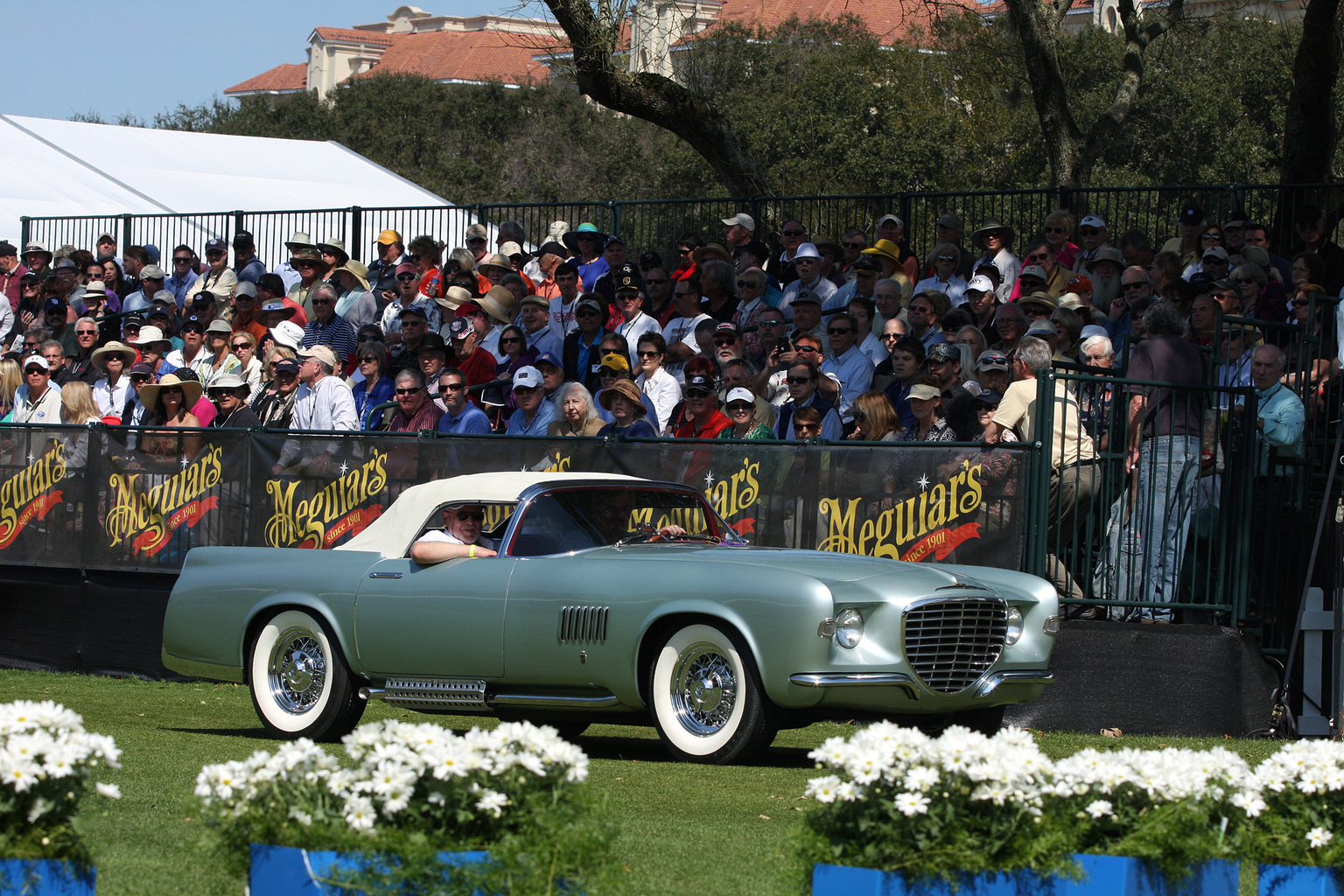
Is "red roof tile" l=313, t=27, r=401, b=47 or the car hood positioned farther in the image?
"red roof tile" l=313, t=27, r=401, b=47

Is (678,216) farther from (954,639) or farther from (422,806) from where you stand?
(422,806)

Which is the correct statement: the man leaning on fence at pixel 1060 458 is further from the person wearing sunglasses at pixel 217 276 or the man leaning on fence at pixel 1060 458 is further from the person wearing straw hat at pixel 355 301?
the person wearing sunglasses at pixel 217 276

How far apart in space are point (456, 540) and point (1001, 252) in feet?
24.4

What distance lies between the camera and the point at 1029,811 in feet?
13.2

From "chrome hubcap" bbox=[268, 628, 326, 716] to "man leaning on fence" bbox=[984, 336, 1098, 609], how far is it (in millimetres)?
4318

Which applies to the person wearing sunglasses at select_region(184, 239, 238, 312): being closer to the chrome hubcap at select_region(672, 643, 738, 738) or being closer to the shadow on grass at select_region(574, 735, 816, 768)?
the shadow on grass at select_region(574, 735, 816, 768)

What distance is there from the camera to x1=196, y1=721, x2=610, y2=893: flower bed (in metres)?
3.97

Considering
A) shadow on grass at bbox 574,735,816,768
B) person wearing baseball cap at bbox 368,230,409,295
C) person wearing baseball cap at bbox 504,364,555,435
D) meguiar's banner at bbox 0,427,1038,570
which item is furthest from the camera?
person wearing baseball cap at bbox 368,230,409,295

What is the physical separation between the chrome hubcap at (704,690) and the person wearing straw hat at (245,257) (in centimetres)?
1327

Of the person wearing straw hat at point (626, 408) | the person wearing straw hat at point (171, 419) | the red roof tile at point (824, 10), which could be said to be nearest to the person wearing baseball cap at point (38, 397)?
the person wearing straw hat at point (171, 419)

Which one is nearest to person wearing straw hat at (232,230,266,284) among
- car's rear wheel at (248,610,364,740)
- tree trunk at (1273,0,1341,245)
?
car's rear wheel at (248,610,364,740)

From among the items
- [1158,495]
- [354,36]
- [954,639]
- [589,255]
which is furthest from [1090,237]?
[354,36]

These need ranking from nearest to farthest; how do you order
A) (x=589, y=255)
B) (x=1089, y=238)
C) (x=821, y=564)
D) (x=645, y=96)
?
1. (x=821, y=564)
2. (x=1089, y=238)
3. (x=589, y=255)
4. (x=645, y=96)

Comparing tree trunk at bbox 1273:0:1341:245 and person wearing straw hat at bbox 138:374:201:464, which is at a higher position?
tree trunk at bbox 1273:0:1341:245
